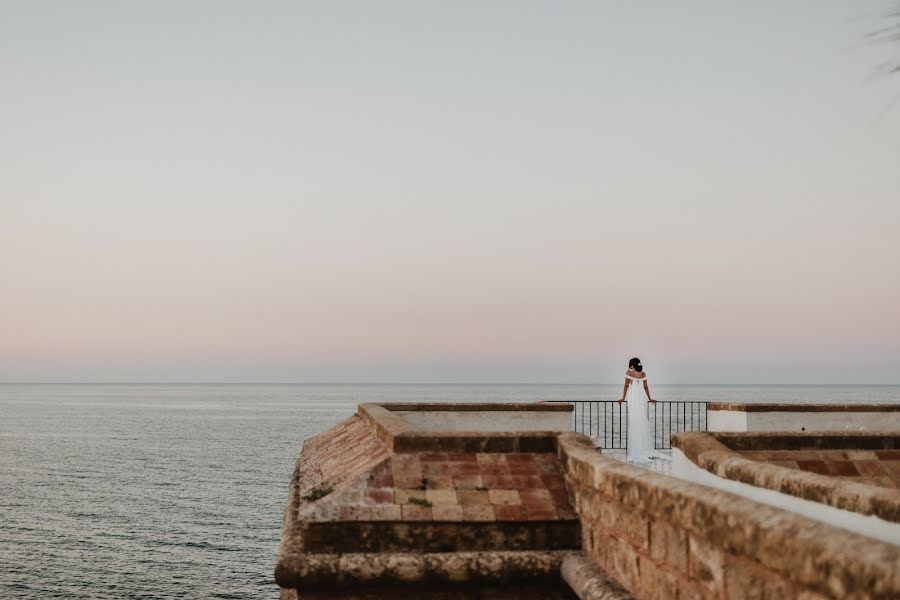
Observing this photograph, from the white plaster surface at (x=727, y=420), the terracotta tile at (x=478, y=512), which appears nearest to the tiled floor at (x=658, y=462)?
the white plaster surface at (x=727, y=420)

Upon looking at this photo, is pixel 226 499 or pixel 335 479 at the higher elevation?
pixel 335 479

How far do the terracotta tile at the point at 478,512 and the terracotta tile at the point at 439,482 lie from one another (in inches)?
13.0

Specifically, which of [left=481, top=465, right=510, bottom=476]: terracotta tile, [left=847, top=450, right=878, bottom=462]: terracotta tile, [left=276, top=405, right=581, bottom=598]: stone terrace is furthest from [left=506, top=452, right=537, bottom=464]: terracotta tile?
[left=847, top=450, right=878, bottom=462]: terracotta tile

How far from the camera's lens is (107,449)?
213ft

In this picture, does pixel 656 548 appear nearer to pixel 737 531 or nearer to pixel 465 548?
pixel 737 531

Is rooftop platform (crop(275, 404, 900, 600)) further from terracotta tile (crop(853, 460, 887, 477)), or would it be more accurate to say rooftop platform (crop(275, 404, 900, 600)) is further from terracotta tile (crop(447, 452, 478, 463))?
terracotta tile (crop(853, 460, 887, 477))

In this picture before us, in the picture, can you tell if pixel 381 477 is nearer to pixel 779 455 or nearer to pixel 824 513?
pixel 824 513

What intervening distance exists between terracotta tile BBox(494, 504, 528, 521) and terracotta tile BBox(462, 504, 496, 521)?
0.18ft

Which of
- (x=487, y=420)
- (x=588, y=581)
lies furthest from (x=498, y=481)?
(x=487, y=420)

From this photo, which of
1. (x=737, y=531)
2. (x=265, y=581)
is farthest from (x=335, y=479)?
(x=265, y=581)

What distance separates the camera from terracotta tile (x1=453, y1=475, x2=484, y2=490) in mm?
7492

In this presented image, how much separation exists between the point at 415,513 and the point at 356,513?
51 centimetres

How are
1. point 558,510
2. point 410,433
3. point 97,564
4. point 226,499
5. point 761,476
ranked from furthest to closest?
point 226,499, point 97,564, point 410,433, point 558,510, point 761,476

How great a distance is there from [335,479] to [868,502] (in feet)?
16.0
